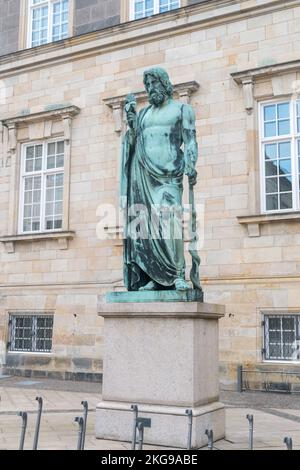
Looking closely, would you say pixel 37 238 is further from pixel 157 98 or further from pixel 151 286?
pixel 151 286

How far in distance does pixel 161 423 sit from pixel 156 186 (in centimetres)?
267

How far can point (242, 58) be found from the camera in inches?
554

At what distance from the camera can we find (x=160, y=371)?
20.7 ft

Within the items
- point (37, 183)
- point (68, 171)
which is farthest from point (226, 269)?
point (37, 183)

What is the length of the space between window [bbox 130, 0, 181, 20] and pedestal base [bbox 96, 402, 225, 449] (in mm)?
12374

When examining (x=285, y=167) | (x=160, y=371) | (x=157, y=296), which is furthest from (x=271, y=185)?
(x=160, y=371)

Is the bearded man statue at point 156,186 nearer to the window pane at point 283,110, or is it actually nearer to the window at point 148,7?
the window pane at point 283,110

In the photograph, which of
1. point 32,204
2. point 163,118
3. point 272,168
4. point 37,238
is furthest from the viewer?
point 32,204

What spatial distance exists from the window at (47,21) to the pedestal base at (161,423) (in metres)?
13.6

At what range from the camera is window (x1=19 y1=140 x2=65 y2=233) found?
1636cm

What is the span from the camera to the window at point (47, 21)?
17.5 m

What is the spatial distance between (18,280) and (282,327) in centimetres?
739

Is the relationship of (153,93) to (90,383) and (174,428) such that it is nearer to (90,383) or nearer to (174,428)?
(174,428)

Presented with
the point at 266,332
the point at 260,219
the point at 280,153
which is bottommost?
the point at 266,332
